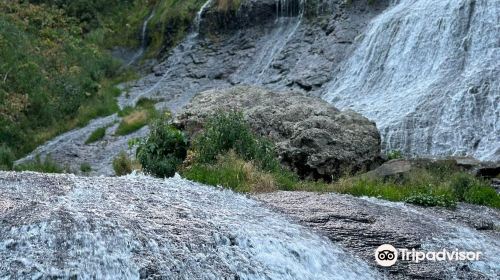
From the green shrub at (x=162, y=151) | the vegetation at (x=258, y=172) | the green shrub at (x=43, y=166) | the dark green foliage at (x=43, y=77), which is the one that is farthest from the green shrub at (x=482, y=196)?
the dark green foliage at (x=43, y=77)

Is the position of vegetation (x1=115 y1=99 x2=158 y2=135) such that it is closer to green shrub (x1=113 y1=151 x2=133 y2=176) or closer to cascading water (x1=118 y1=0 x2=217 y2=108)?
cascading water (x1=118 y1=0 x2=217 y2=108)

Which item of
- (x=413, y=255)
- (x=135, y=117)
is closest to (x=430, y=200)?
(x=413, y=255)

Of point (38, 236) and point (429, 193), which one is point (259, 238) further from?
point (429, 193)

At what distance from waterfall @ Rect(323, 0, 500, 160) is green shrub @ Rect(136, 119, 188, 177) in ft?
21.2

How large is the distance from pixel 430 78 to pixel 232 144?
974 centimetres

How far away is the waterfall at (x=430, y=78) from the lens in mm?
18391

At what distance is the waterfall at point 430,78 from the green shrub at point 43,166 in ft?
31.2

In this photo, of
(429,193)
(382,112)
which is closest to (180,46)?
(382,112)

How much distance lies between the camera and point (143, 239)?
8156 millimetres

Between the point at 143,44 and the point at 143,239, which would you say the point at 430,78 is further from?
the point at 143,44

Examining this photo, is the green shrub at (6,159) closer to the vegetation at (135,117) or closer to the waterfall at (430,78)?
the vegetation at (135,117)

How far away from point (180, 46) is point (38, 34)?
731cm

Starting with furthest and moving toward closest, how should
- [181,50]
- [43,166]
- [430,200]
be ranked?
[181,50] → [43,166] → [430,200]

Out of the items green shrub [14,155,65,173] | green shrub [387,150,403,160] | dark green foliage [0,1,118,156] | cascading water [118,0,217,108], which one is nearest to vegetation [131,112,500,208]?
green shrub [387,150,403,160]
